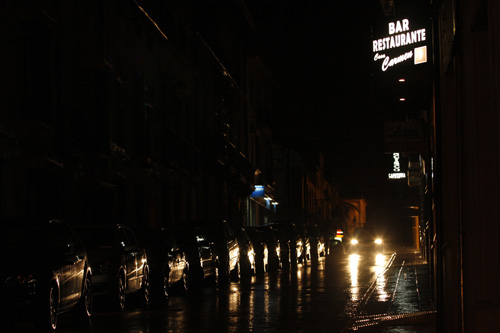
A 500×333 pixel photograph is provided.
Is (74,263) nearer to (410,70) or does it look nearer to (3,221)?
(3,221)

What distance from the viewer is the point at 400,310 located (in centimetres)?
1648

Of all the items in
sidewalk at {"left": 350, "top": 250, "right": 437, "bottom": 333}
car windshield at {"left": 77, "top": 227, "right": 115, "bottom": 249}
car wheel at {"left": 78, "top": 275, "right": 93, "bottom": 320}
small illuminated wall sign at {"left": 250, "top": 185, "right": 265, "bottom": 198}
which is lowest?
sidewalk at {"left": 350, "top": 250, "right": 437, "bottom": 333}

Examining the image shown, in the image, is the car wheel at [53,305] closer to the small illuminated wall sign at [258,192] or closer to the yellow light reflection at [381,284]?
the yellow light reflection at [381,284]

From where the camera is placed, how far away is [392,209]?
15312cm

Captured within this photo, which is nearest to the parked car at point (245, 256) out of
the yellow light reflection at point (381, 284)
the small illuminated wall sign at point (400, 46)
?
the yellow light reflection at point (381, 284)

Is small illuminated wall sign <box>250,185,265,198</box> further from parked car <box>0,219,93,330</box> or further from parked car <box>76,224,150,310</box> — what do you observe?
parked car <box>0,219,93,330</box>

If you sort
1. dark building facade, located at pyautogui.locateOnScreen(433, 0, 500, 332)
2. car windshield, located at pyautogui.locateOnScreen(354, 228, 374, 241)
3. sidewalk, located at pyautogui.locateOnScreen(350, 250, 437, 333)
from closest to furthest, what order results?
dark building facade, located at pyautogui.locateOnScreen(433, 0, 500, 332) < sidewalk, located at pyautogui.locateOnScreen(350, 250, 437, 333) < car windshield, located at pyautogui.locateOnScreen(354, 228, 374, 241)

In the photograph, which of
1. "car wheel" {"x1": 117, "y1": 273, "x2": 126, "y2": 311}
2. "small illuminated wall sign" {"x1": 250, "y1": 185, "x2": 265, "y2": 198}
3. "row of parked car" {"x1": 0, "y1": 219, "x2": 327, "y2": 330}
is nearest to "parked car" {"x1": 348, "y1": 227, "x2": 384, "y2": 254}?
"small illuminated wall sign" {"x1": 250, "y1": 185, "x2": 265, "y2": 198}

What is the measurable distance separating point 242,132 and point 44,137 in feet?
105

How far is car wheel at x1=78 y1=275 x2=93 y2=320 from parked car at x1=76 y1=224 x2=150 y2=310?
987mm

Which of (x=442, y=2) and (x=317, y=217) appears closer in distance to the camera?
(x=442, y=2)

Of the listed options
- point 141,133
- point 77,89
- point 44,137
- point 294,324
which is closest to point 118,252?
point 294,324

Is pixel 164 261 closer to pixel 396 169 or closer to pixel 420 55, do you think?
pixel 420 55

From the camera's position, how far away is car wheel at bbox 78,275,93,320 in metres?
15.2
